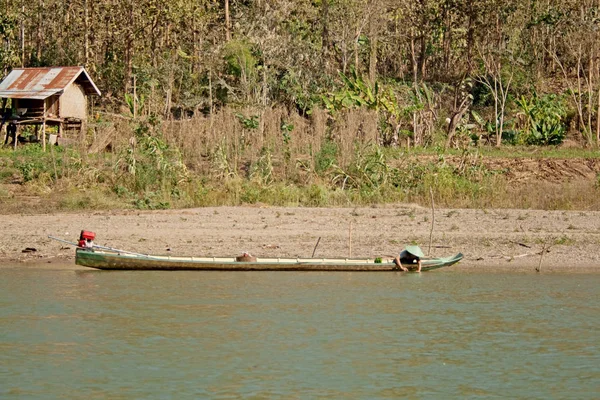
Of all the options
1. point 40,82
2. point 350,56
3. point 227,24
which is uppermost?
point 227,24

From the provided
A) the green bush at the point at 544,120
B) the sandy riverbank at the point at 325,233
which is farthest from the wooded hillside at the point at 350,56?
the sandy riverbank at the point at 325,233

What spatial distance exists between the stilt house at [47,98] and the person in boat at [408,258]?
17.8 metres

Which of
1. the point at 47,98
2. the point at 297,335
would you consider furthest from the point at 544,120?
the point at 297,335

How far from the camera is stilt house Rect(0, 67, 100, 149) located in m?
30.8

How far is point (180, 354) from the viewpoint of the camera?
1183 cm

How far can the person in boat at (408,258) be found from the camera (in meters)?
15.1

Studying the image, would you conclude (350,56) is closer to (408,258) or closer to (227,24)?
(227,24)

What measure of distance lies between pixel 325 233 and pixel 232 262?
298cm

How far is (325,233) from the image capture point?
694 inches

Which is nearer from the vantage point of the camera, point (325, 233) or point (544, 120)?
point (325, 233)

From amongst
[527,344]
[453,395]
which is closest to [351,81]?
[527,344]

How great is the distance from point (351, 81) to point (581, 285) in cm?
1405

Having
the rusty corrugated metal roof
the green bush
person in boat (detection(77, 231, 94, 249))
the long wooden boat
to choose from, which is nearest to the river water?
the long wooden boat

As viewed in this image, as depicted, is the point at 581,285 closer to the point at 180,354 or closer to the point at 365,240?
the point at 365,240
